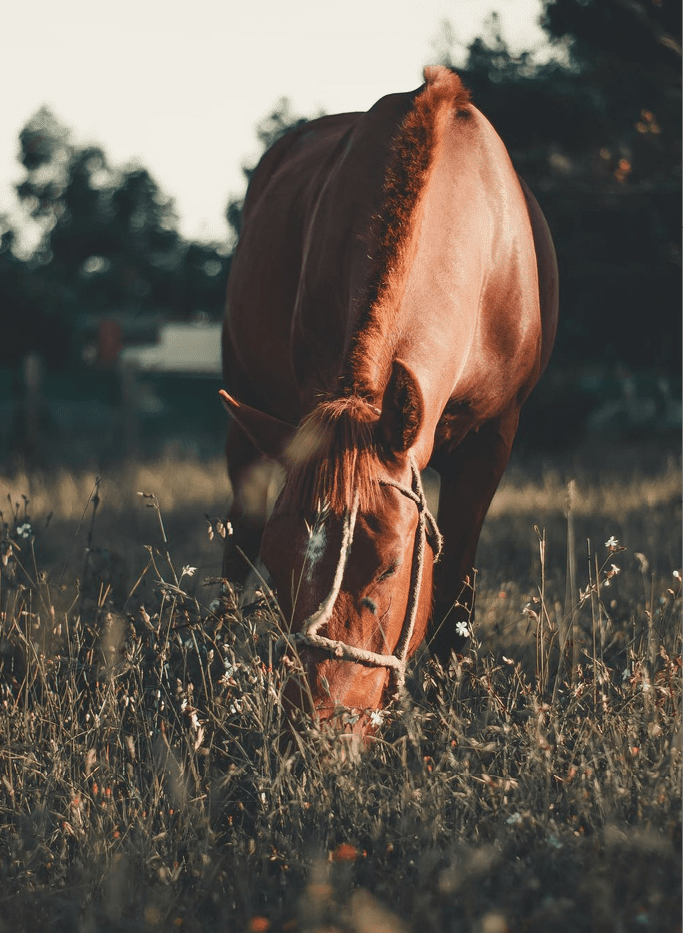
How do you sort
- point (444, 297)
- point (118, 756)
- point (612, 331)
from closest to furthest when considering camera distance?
point (118, 756) → point (444, 297) → point (612, 331)

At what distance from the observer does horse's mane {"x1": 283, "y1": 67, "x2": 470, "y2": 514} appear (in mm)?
2334

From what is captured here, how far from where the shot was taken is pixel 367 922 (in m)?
1.53

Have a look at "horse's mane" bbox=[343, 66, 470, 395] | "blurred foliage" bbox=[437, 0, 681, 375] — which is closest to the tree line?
"blurred foliage" bbox=[437, 0, 681, 375]

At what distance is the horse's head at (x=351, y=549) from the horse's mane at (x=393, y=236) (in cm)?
14

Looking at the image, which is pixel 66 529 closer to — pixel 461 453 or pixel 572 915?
pixel 461 453

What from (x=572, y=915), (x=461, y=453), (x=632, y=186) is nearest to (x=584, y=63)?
(x=632, y=186)

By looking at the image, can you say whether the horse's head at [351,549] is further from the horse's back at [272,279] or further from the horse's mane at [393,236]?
the horse's back at [272,279]

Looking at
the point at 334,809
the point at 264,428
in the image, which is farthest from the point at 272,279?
Answer: the point at 334,809

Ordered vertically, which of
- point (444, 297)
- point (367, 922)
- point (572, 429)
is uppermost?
point (444, 297)

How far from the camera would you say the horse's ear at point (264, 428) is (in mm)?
2639

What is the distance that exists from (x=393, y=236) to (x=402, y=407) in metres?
0.63

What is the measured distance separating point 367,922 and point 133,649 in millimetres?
1353

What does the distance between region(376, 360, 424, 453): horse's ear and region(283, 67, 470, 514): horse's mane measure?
0.17 ft

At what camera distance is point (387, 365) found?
2.58 meters
